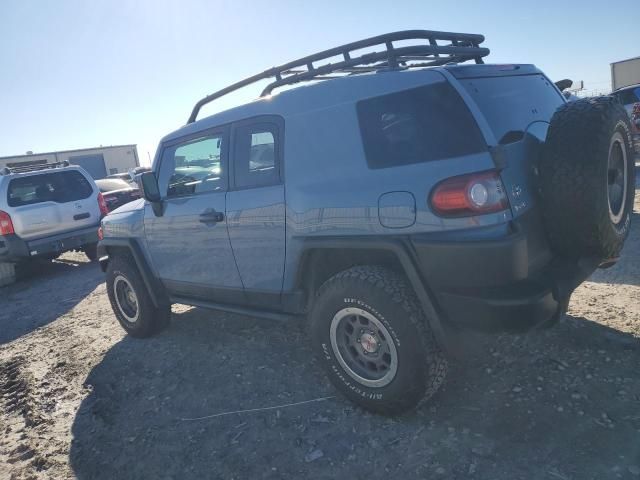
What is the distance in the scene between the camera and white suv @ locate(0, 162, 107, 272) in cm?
766

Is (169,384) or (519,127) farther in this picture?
(169,384)

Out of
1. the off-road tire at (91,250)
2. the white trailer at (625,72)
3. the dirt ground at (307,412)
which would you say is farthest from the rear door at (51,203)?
the white trailer at (625,72)

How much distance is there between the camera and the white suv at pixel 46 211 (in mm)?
7664

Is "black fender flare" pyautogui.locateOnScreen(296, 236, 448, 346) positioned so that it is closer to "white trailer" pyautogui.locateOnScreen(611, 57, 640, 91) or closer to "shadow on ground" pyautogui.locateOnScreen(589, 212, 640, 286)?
"shadow on ground" pyautogui.locateOnScreen(589, 212, 640, 286)

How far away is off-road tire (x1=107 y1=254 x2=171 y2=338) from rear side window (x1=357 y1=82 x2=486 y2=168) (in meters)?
2.86

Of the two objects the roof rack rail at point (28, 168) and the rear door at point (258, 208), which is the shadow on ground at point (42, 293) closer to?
the roof rack rail at point (28, 168)

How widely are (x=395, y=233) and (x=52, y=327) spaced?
4.79 m

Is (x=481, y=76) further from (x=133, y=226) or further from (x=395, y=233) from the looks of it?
(x=133, y=226)

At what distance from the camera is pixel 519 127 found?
9.00 ft

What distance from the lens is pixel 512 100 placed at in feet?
9.41

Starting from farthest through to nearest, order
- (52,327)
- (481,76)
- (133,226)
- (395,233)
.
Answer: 1. (52,327)
2. (133,226)
3. (481,76)
4. (395,233)

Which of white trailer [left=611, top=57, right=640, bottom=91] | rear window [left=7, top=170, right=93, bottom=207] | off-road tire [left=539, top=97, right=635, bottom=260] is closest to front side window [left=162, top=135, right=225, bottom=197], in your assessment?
off-road tire [left=539, top=97, right=635, bottom=260]

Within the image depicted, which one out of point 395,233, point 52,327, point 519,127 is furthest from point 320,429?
point 52,327

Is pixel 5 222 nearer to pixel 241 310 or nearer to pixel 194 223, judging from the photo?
pixel 194 223
